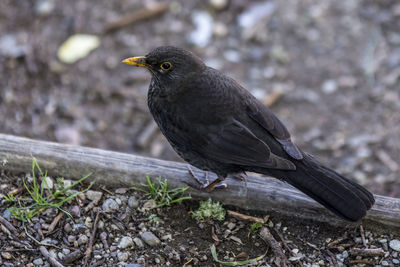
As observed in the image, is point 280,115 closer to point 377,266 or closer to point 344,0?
point 344,0

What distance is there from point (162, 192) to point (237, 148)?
67cm

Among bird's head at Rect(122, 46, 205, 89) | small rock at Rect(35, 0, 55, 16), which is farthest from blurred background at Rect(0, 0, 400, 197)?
bird's head at Rect(122, 46, 205, 89)

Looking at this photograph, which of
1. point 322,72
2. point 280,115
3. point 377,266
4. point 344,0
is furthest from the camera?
point 344,0

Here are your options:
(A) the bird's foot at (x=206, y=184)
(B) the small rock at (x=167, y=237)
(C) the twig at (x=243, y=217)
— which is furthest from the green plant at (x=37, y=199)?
(C) the twig at (x=243, y=217)

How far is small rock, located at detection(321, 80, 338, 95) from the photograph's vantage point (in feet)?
22.7

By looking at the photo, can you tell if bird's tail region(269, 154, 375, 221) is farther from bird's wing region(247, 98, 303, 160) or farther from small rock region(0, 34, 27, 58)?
small rock region(0, 34, 27, 58)

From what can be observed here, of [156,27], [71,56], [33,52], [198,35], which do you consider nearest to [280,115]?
[198,35]

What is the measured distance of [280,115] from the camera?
262 inches

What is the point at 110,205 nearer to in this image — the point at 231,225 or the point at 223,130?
the point at 231,225

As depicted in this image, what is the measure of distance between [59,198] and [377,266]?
7.52 ft

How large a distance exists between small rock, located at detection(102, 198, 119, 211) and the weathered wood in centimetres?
19

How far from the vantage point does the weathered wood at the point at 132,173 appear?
387cm

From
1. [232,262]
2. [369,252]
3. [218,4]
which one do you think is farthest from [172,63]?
[218,4]

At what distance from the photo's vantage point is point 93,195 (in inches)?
153
